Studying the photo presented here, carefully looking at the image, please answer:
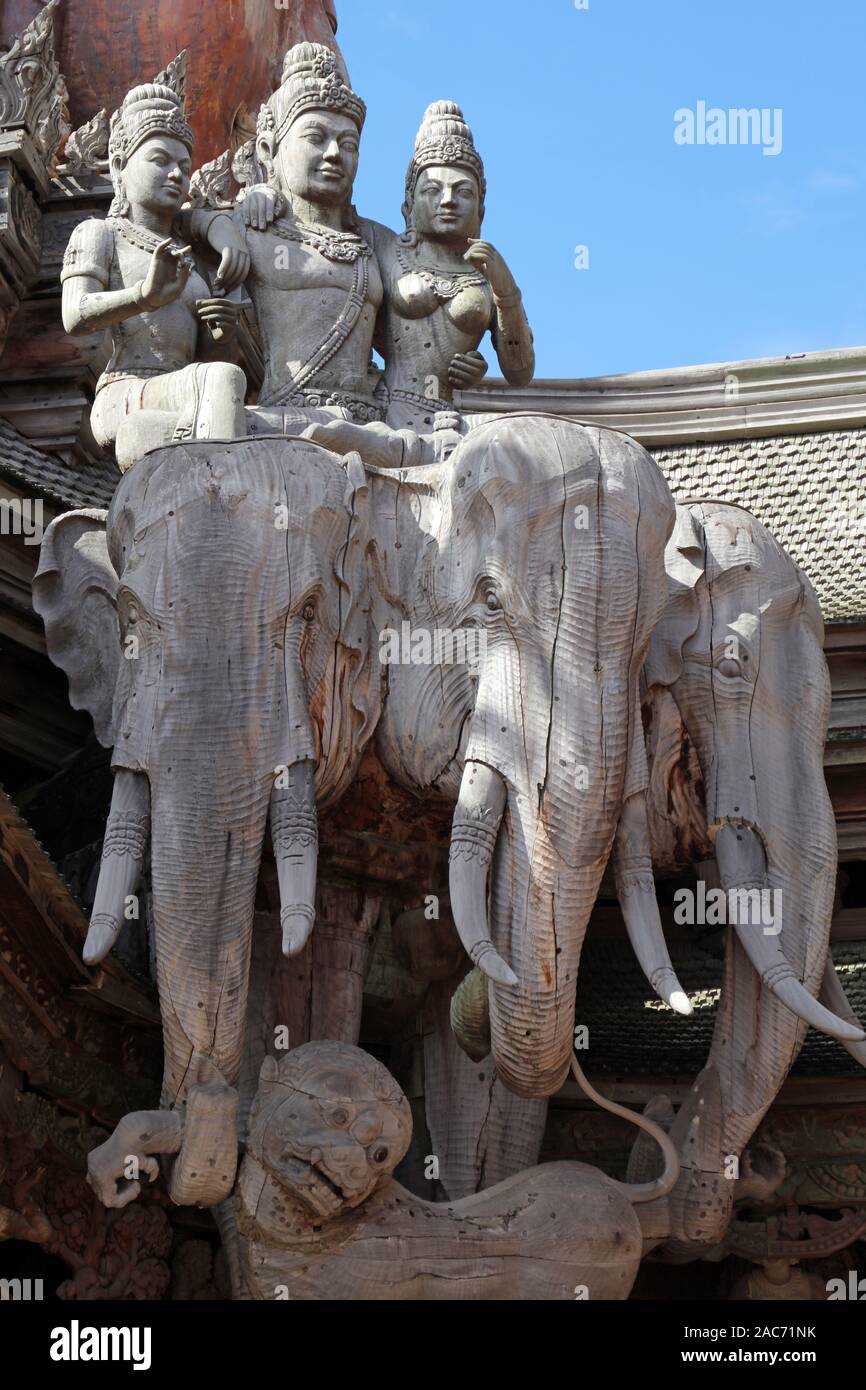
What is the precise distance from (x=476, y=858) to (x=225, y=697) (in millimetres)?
975

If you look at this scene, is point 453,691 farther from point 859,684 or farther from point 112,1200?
point 859,684

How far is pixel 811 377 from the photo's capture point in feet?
43.9

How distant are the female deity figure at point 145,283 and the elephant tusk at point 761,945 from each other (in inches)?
103

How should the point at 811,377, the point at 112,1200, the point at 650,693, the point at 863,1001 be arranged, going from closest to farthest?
1. the point at 112,1200
2. the point at 650,693
3. the point at 863,1001
4. the point at 811,377

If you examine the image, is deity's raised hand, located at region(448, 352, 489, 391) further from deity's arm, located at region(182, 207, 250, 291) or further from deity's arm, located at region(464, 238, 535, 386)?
deity's arm, located at region(182, 207, 250, 291)

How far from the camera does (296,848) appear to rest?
8.54 m

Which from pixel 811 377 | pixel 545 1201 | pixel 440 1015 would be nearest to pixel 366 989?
pixel 440 1015

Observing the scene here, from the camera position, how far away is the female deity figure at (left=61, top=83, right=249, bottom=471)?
998 cm

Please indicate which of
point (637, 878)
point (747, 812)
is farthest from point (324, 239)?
point (637, 878)

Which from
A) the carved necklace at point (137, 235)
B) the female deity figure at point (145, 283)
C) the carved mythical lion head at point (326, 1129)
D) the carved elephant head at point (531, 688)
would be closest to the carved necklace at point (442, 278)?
the female deity figure at point (145, 283)

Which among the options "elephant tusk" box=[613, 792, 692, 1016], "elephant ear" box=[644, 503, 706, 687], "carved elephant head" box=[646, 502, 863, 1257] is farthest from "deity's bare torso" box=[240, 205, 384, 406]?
"elephant tusk" box=[613, 792, 692, 1016]

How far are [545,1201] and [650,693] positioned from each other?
5.91 ft

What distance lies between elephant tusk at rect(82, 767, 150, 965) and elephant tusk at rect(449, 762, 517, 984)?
1.00 meters
